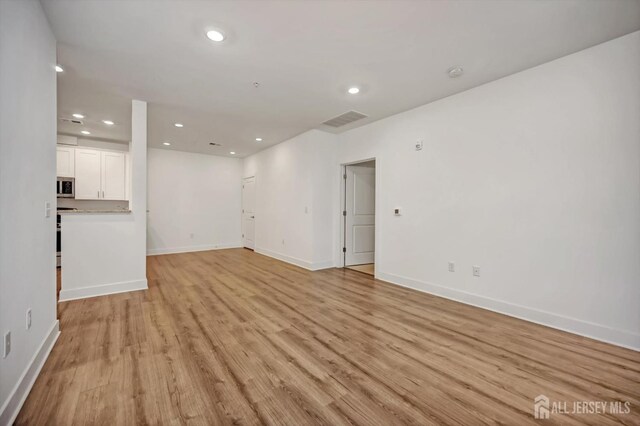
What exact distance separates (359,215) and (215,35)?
4058 millimetres

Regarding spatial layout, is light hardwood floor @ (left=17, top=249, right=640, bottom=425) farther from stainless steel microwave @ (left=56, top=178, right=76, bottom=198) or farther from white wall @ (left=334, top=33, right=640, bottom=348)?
stainless steel microwave @ (left=56, top=178, right=76, bottom=198)

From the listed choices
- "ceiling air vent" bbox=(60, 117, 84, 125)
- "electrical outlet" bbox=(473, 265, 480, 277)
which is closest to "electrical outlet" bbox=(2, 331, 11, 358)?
"electrical outlet" bbox=(473, 265, 480, 277)

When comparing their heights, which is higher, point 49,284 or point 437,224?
point 437,224

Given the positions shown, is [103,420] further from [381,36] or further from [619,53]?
[619,53]

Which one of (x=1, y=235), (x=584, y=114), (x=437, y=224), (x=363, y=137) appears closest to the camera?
(x=1, y=235)

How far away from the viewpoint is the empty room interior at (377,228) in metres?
1.63

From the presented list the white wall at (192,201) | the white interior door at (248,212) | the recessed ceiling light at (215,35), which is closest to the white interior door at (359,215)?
the white interior door at (248,212)

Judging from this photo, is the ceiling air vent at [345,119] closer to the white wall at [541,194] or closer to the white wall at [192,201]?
the white wall at [541,194]

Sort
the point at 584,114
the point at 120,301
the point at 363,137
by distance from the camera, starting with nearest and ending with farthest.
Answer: the point at 584,114 → the point at 120,301 → the point at 363,137

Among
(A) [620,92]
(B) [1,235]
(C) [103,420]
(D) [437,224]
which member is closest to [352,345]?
(C) [103,420]

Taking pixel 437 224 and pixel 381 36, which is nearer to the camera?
pixel 381 36

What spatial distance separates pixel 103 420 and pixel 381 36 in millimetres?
3317

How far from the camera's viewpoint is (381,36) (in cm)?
232

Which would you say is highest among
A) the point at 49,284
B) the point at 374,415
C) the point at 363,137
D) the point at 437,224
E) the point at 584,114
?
the point at 363,137
